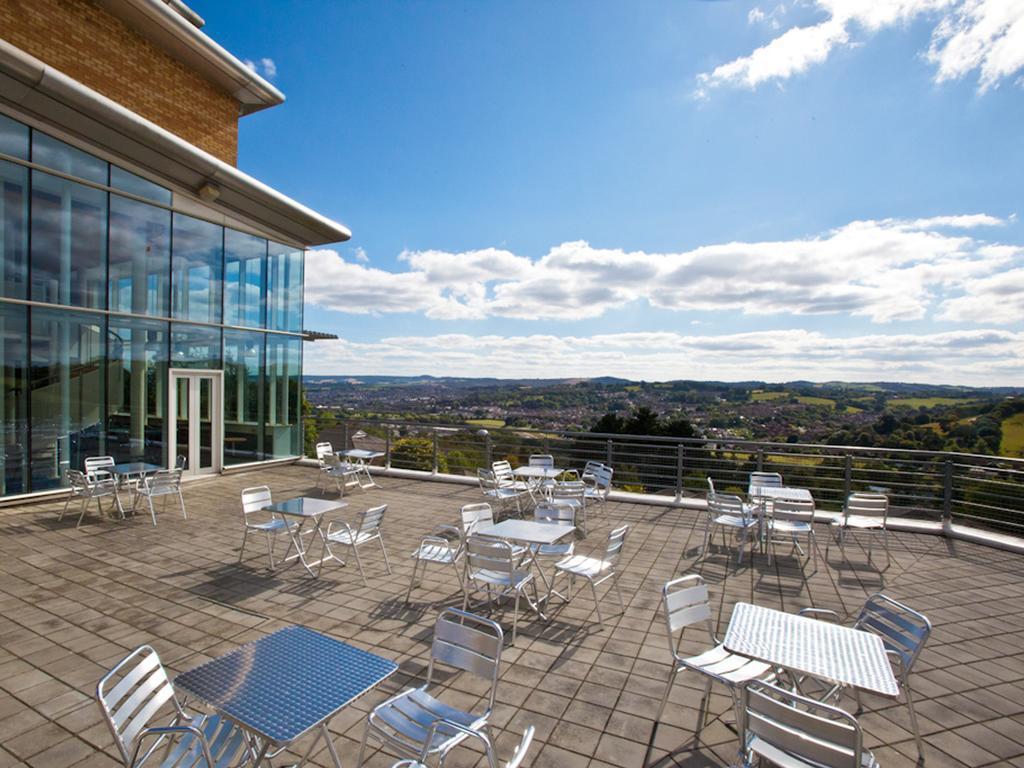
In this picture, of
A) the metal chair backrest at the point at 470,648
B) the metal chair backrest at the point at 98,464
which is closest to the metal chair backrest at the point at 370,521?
the metal chair backrest at the point at 470,648

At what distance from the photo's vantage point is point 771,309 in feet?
73.8

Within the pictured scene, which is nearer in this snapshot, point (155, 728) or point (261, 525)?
point (155, 728)

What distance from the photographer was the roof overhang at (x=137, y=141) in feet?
23.3

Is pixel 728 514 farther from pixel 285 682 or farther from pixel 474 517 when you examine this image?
pixel 285 682

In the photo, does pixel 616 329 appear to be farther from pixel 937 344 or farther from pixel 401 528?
pixel 401 528

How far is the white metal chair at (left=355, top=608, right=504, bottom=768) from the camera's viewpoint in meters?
2.09

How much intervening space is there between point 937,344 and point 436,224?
51.7ft

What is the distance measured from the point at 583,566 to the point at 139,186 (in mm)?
10472

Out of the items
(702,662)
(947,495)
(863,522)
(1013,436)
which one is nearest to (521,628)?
(702,662)

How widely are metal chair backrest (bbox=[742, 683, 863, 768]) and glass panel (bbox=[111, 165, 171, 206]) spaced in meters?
11.7

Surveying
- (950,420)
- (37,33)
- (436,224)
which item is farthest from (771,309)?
(37,33)

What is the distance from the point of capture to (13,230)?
25.9 ft

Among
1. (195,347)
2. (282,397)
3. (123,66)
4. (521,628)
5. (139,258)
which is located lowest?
(521,628)

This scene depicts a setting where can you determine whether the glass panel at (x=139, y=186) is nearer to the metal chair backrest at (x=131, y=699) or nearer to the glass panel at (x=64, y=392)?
the glass panel at (x=64, y=392)
